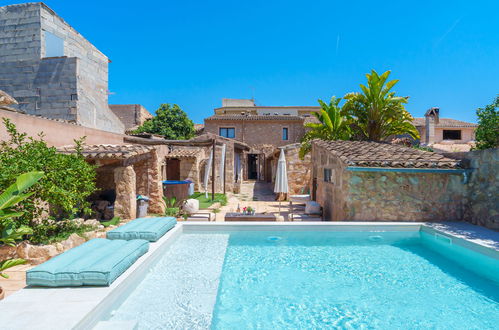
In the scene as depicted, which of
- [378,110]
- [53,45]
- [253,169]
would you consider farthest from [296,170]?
[253,169]

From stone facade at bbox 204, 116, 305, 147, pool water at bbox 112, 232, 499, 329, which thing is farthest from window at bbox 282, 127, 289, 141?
pool water at bbox 112, 232, 499, 329

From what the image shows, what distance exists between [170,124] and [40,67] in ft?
60.8

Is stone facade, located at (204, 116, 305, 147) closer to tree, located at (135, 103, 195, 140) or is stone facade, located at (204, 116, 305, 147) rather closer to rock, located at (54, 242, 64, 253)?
tree, located at (135, 103, 195, 140)

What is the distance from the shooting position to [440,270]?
265 inches

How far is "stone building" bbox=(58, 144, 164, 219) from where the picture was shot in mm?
9742

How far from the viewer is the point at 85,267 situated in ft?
14.5

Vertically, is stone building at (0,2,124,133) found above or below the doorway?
above

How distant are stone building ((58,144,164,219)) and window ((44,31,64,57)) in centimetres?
796

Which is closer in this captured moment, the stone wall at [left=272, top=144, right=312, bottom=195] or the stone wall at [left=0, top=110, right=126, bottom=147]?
the stone wall at [left=0, top=110, right=126, bottom=147]

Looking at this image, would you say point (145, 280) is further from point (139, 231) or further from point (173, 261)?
point (139, 231)

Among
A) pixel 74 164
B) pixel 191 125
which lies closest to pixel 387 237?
pixel 74 164

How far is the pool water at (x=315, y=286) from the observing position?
4.55 metres

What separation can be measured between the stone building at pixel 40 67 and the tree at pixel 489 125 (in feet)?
59.0

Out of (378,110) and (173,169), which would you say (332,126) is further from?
(173,169)
